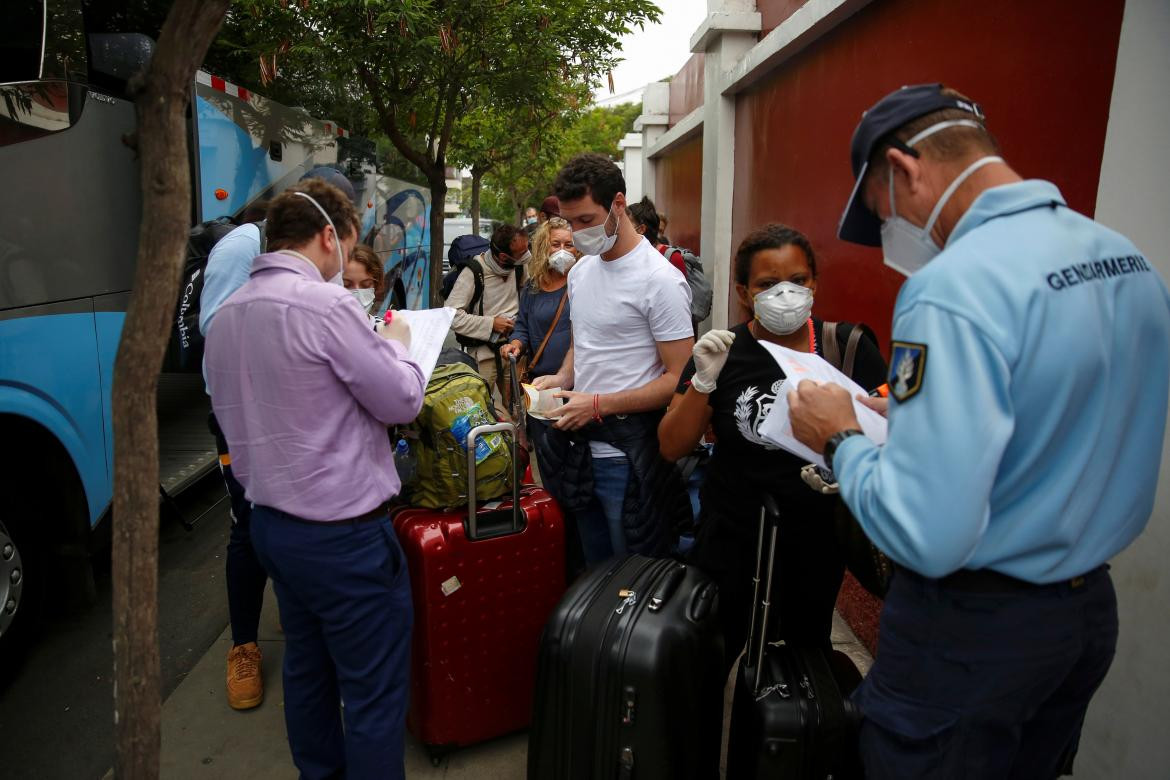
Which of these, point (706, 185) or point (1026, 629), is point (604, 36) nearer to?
point (706, 185)

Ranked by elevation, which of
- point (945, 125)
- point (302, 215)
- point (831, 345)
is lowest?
point (831, 345)

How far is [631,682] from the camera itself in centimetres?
198

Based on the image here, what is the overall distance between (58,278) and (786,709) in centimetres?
344

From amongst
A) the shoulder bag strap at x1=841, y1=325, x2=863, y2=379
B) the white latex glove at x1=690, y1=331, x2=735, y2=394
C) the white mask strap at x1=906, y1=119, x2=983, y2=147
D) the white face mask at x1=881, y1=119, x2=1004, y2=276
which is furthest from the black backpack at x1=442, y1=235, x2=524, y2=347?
the white mask strap at x1=906, y1=119, x2=983, y2=147

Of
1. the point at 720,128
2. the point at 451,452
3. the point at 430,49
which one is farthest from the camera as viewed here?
the point at 430,49

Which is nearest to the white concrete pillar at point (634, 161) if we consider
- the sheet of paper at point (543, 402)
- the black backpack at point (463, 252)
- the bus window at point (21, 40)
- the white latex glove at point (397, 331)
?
the black backpack at point (463, 252)

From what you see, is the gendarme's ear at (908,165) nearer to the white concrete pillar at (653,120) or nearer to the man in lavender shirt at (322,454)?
the man in lavender shirt at (322,454)

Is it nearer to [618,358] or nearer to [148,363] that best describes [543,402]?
[618,358]

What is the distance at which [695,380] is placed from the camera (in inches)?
89.0

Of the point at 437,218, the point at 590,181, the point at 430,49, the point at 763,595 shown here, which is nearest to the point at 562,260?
the point at 590,181

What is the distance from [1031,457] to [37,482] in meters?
3.84

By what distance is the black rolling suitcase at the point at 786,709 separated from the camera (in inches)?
76.4

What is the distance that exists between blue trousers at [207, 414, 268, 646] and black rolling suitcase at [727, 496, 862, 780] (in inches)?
70.7

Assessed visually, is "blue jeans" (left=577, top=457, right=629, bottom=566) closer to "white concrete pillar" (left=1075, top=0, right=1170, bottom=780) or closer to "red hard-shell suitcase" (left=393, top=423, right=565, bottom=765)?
"red hard-shell suitcase" (left=393, top=423, right=565, bottom=765)
